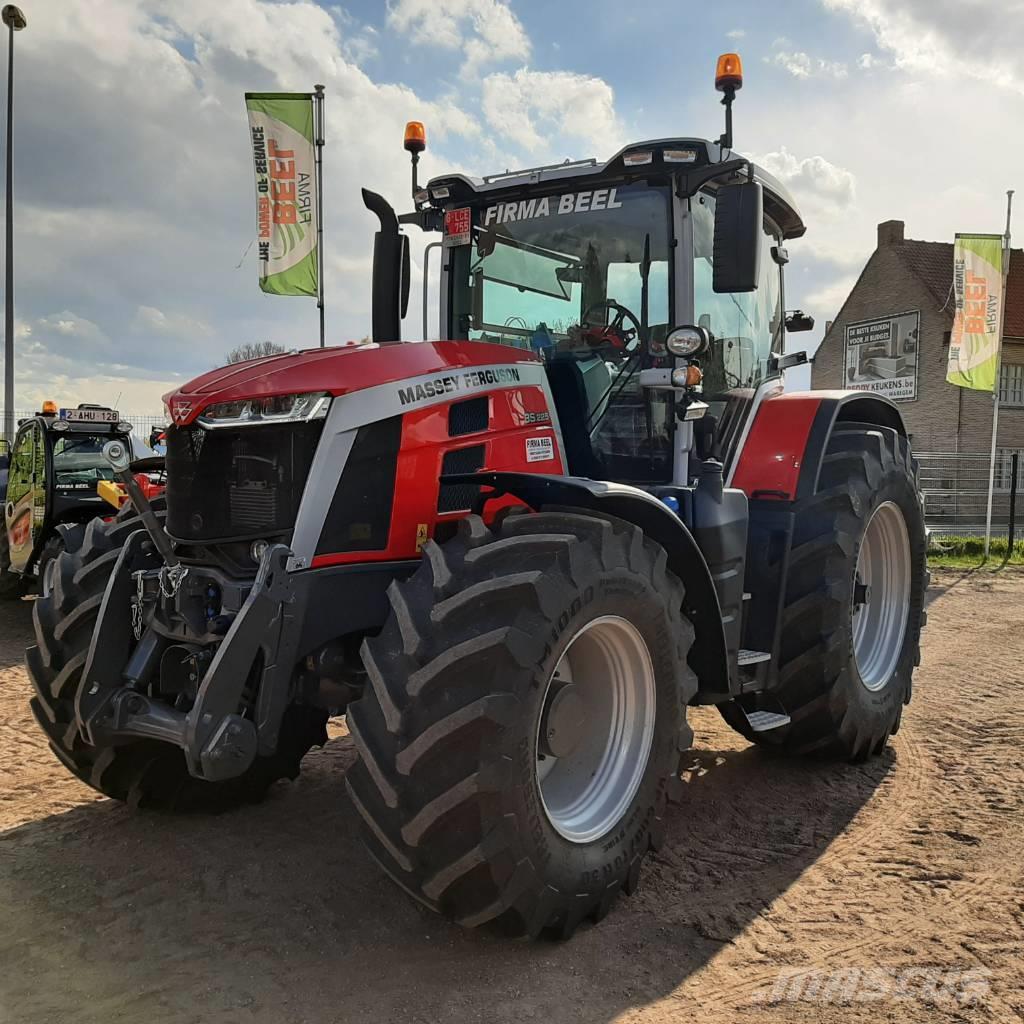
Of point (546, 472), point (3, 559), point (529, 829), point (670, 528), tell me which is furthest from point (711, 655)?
point (3, 559)

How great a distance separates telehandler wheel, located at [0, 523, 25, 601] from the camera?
33.5 feet

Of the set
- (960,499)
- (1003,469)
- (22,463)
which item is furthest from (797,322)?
(1003,469)

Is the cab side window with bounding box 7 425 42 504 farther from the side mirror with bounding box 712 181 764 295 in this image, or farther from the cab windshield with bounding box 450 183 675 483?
the side mirror with bounding box 712 181 764 295

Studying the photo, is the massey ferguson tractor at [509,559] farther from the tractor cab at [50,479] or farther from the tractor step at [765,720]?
the tractor cab at [50,479]

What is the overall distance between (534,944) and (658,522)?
145 centimetres

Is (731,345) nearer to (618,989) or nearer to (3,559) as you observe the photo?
(618,989)

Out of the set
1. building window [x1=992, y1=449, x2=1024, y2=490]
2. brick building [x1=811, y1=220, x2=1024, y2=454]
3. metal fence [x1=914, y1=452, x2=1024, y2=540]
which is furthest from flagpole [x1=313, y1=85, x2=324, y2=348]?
brick building [x1=811, y1=220, x2=1024, y2=454]

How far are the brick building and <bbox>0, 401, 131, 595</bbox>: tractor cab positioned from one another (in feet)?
70.8

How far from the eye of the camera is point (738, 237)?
11.3 feet

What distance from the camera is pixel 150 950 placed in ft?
9.64

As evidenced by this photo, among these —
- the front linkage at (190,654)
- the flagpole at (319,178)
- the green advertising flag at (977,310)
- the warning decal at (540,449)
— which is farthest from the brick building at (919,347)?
the front linkage at (190,654)

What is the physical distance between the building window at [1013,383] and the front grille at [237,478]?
84.3ft

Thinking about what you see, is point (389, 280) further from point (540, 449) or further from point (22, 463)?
point (22, 463)

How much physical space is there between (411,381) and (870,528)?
118 inches
